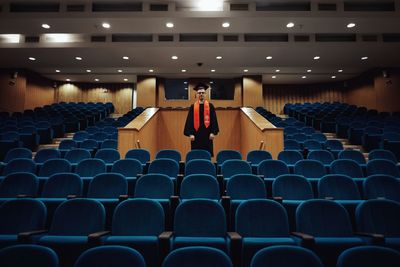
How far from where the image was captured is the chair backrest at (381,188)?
274cm

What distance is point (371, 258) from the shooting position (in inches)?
56.6

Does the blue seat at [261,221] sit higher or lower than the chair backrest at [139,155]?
lower

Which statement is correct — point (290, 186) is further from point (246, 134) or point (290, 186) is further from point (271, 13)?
point (271, 13)

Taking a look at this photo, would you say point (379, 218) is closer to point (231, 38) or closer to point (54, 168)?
point (54, 168)

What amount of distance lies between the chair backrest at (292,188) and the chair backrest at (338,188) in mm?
154

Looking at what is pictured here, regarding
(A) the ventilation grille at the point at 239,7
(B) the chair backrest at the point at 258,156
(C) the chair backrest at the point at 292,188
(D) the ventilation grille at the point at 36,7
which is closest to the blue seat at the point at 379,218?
(C) the chair backrest at the point at 292,188

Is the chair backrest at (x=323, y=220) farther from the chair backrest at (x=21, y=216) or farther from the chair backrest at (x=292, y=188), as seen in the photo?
the chair backrest at (x=21, y=216)

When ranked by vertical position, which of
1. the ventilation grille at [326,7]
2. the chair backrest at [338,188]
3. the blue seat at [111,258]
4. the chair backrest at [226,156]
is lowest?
the blue seat at [111,258]

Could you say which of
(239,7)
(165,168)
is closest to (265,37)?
(239,7)

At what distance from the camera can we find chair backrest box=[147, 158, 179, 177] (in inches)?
133

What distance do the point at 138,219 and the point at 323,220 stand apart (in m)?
1.38

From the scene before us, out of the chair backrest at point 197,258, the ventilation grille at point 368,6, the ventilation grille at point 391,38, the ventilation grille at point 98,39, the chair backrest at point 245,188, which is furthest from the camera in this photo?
the ventilation grille at point 98,39

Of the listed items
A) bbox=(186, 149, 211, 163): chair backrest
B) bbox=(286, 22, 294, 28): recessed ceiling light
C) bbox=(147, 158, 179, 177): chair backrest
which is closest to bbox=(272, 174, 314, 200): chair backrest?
bbox=(147, 158, 179, 177): chair backrest

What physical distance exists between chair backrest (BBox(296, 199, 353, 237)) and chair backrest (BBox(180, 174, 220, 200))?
0.83m
